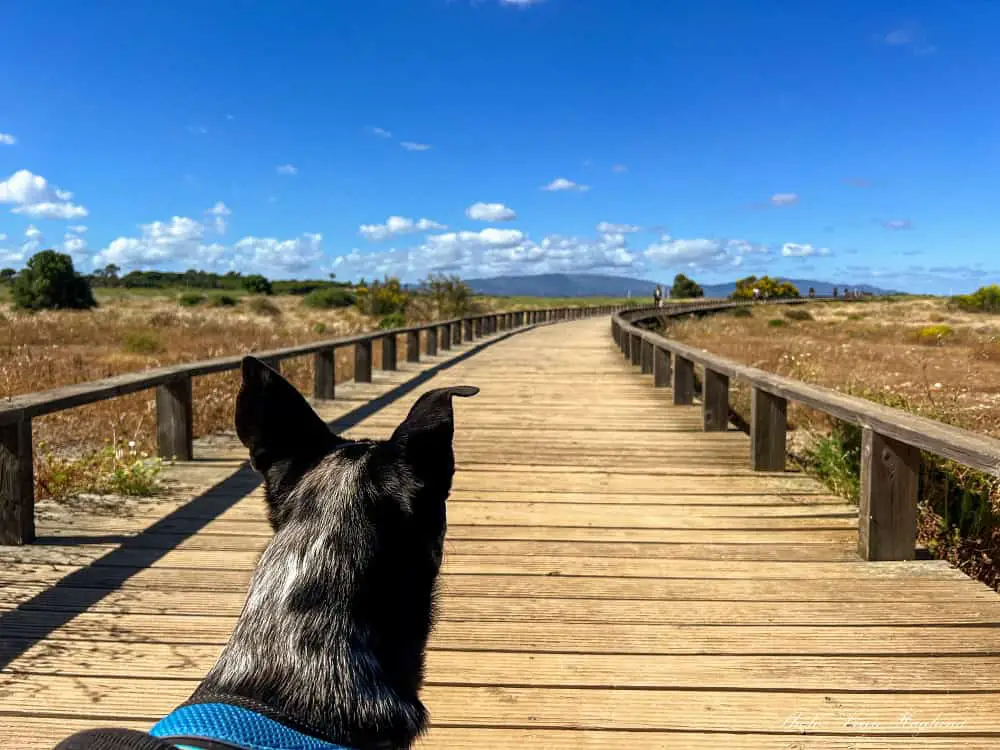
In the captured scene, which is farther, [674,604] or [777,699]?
[674,604]

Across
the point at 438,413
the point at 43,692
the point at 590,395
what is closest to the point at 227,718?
the point at 438,413

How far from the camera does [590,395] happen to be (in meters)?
11.3

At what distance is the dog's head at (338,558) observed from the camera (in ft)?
5.05

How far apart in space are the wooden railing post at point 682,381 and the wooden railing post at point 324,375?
4481 mm

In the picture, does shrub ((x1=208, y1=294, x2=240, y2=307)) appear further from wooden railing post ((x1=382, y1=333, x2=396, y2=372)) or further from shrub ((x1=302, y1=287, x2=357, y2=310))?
wooden railing post ((x1=382, y1=333, x2=396, y2=372))

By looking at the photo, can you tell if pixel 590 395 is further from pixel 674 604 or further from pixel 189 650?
pixel 189 650

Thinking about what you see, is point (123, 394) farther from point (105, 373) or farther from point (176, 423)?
point (105, 373)

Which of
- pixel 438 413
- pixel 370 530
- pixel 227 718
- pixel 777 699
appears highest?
pixel 438 413

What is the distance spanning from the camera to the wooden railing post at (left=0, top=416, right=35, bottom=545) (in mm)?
4027

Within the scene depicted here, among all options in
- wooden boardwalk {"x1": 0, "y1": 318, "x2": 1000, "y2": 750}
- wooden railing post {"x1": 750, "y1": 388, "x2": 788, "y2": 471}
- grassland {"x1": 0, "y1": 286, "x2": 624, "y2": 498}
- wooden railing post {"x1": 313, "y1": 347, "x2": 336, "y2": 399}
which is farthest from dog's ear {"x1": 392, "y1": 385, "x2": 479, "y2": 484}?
wooden railing post {"x1": 313, "y1": 347, "x2": 336, "y2": 399}

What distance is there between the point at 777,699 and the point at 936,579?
5.35ft

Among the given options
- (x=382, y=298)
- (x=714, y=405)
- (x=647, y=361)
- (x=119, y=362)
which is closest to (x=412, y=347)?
(x=647, y=361)

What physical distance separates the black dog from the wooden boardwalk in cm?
100

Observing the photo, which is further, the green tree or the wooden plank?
the green tree
